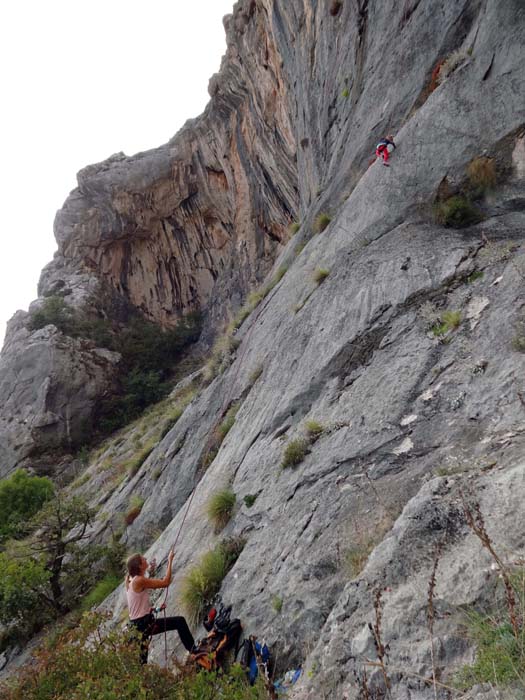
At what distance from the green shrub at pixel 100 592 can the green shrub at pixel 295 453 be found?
21.5ft

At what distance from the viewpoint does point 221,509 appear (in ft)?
21.6

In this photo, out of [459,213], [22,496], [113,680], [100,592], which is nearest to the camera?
[113,680]

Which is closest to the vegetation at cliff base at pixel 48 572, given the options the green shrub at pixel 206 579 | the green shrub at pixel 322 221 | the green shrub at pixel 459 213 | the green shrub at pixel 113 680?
the green shrub at pixel 206 579

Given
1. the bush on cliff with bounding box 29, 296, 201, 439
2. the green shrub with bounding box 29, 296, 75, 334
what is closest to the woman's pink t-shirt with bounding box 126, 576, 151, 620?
the bush on cliff with bounding box 29, 296, 201, 439

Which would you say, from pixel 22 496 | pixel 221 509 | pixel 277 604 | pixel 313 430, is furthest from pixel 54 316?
pixel 277 604

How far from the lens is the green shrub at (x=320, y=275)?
32.4 feet

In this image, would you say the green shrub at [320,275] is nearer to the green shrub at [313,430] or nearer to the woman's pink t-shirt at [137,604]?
the green shrub at [313,430]

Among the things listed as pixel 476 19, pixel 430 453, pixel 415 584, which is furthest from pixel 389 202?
pixel 415 584

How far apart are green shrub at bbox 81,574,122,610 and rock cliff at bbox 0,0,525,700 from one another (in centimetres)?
140

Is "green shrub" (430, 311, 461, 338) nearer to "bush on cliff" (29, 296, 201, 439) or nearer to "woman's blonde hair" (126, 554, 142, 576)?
"woman's blonde hair" (126, 554, 142, 576)

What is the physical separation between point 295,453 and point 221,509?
1610mm

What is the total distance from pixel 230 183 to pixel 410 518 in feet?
101

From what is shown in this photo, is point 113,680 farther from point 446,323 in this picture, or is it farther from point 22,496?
point 22,496

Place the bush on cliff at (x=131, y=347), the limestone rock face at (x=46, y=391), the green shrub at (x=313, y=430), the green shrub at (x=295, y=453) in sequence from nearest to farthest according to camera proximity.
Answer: the green shrub at (x=295, y=453) < the green shrub at (x=313, y=430) < the limestone rock face at (x=46, y=391) < the bush on cliff at (x=131, y=347)
